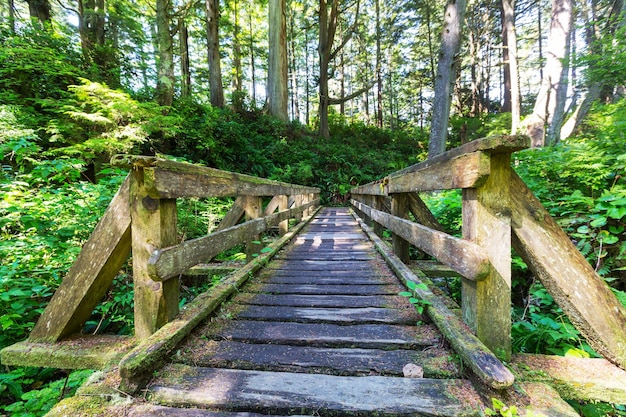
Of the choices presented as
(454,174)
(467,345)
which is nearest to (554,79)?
(454,174)

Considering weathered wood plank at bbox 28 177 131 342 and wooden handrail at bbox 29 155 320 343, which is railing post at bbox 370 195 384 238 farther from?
weathered wood plank at bbox 28 177 131 342

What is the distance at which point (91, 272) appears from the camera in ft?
5.22

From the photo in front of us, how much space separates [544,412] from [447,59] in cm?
1018

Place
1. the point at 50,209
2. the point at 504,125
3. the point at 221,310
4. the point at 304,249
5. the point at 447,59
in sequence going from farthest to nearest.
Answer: the point at 504,125 → the point at 447,59 → the point at 304,249 → the point at 50,209 → the point at 221,310

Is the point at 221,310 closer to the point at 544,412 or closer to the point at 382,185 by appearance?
the point at 544,412

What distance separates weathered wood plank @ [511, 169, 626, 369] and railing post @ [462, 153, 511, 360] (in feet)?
0.29

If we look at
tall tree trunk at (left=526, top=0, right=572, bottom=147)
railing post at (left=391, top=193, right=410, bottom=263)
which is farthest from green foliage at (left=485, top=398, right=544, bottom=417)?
tall tree trunk at (left=526, top=0, right=572, bottom=147)

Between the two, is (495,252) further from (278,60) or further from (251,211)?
(278,60)

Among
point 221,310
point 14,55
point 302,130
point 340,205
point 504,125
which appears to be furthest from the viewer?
point 302,130

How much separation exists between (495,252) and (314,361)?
110 cm

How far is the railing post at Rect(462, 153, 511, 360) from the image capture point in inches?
53.7

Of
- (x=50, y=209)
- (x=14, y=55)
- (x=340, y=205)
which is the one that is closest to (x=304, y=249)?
(x=50, y=209)

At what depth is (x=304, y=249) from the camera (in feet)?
14.1

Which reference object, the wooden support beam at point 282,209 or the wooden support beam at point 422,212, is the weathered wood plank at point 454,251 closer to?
the wooden support beam at point 422,212
